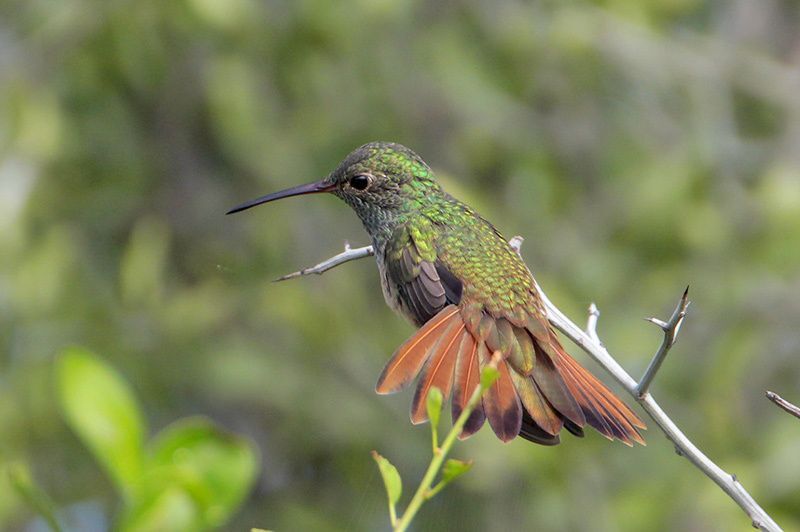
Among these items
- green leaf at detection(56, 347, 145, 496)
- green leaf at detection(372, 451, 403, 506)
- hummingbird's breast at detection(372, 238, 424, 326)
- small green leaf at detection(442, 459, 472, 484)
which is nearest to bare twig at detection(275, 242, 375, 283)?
hummingbird's breast at detection(372, 238, 424, 326)

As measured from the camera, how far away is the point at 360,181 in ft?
11.0

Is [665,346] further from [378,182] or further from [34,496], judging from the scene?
[378,182]

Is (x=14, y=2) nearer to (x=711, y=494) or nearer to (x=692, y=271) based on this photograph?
(x=692, y=271)

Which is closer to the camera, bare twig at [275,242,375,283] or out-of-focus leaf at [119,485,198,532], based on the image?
out-of-focus leaf at [119,485,198,532]

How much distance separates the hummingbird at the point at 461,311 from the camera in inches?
99.1

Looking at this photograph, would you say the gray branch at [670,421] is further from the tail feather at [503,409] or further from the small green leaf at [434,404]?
the small green leaf at [434,404]

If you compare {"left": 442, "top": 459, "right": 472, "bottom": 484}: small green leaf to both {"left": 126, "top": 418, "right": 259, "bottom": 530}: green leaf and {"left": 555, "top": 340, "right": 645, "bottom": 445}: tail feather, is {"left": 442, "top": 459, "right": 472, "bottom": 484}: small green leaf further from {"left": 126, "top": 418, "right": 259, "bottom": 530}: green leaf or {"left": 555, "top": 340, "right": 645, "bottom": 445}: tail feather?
{"left": 555, "top": 340, "right": 645, "bottom": 445}: tail feather

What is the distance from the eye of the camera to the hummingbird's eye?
11.0 feet

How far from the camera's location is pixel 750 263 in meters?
6.01

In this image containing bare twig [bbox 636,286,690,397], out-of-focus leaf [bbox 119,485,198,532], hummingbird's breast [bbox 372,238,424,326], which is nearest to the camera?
out-of-focus leaf [bbox 119,485,198,532]

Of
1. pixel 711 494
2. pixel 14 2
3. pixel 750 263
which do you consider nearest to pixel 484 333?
pixel 711 494

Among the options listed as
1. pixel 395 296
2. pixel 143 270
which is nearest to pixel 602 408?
pixel 395 296

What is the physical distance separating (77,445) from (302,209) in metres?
1.77

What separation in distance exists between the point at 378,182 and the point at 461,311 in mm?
510
